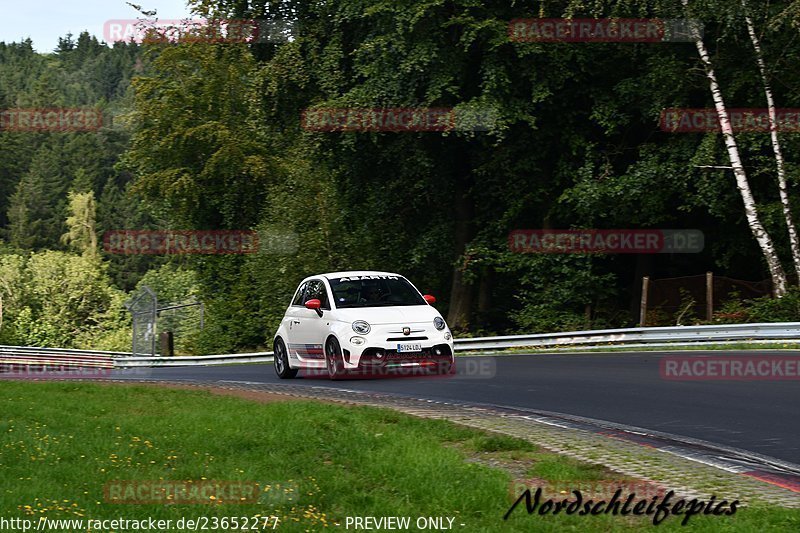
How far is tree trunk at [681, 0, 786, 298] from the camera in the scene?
2683cm

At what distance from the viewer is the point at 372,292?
19422 millimetres

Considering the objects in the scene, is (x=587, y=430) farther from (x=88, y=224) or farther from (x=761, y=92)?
(x=88, y=224)

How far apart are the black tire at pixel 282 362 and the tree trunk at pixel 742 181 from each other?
12.0 metres

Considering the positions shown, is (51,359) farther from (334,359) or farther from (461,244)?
(334,359)

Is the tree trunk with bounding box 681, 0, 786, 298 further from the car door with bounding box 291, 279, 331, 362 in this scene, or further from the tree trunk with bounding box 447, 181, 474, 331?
the car door with bounding box 291, 279, 331, 362

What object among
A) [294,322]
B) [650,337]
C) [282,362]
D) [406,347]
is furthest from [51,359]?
[406,347]

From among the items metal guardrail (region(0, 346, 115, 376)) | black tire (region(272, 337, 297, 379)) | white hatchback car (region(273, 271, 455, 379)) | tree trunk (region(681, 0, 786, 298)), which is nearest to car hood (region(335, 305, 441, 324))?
white hatchback car (region(273, 271, 455, 379))

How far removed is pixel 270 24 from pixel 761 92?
1512 centimetres

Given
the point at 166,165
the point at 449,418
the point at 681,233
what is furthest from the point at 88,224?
the point at 449,418

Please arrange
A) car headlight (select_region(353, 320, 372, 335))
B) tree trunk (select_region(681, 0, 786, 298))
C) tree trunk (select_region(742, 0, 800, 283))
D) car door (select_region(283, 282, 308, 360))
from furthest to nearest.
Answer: tree trunk (select_region(681, 0, 786, 298)), tree trunk (select_region(742, 0, 800, 283)), car door (select_region(283, 282, 308, 360)), car headlight (select_region(353, 320, 372, 335))

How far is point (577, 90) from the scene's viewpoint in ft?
103

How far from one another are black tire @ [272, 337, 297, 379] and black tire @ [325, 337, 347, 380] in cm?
174

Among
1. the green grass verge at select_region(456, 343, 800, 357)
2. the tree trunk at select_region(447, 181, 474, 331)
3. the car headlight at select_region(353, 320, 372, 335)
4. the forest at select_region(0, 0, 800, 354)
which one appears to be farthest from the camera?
the tree trunk at select_region(447, 181, 474, 331)

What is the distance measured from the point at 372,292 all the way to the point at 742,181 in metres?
11.7
